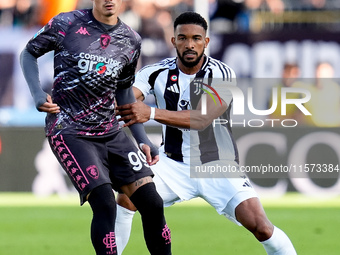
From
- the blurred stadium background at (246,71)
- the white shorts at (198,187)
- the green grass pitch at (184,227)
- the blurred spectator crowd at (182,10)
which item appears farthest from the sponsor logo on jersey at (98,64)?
the blurred spectator crowd at (182,10)

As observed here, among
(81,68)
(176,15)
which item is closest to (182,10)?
(176,15)

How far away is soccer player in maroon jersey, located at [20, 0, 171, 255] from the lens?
607 cm

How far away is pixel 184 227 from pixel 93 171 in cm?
434

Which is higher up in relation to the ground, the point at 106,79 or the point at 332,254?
the point at 106,79

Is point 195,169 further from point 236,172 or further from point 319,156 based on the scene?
point 319,156

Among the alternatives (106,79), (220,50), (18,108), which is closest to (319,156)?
(220,50)

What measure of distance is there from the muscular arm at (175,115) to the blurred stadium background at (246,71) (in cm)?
581

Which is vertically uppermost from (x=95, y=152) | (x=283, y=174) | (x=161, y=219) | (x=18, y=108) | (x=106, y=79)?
(x=106, y=79)

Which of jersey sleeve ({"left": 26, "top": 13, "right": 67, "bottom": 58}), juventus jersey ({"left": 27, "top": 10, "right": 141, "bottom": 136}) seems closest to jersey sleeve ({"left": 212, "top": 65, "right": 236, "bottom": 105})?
juventus jersey ({"left": 27, "top": 10, "right": 141, "bottom": 136})

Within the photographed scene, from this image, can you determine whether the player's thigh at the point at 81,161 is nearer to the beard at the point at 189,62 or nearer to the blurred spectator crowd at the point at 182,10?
the beard at the point at 189,62

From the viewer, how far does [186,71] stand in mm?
7152

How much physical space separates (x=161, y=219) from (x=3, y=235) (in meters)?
3.85

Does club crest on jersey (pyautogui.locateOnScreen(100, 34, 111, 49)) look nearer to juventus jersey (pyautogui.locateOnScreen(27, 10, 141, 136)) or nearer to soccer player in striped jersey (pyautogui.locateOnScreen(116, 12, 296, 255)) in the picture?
juventus jersey (pyautogui.locateOnScreen(27, 10, 141, 136))

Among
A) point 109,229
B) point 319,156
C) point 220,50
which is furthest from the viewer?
point 220,50
